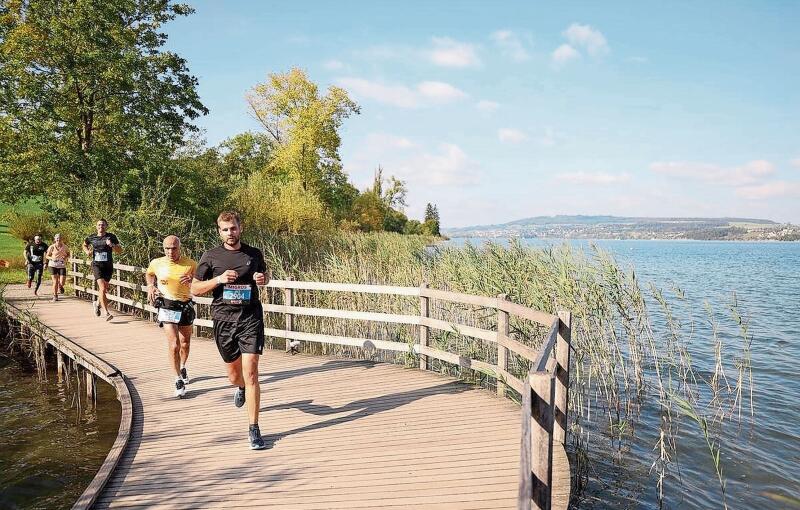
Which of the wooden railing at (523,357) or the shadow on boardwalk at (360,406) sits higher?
the wooden railing at (523,357)

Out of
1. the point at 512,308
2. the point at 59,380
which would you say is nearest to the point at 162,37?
the point at 59,380

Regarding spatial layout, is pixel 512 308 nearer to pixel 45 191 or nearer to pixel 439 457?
pixel 439 457

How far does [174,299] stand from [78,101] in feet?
52.9

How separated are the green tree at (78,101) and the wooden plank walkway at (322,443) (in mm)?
12648

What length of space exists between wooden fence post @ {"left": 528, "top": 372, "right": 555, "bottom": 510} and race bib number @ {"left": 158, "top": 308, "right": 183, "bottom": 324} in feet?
15.4

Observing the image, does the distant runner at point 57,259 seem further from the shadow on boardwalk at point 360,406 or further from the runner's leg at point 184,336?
the shadow on boardwalk at point 360,406

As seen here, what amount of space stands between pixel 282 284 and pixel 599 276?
5.22 m

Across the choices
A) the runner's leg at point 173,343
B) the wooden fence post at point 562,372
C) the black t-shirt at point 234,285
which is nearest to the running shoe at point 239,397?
the black t-shirt at point 234,285

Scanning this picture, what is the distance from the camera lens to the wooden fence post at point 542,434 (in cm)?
273

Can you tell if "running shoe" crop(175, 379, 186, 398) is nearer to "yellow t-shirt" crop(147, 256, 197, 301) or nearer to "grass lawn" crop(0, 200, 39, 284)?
"yellow t-shirt" crop(147, 256, 197, 301)

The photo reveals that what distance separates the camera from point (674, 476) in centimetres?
632

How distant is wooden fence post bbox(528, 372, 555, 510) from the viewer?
8.96ft

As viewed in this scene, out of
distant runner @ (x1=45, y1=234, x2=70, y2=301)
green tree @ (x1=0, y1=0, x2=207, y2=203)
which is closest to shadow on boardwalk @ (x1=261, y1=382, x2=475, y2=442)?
distant runner @ (x1=45, y1=234, x2=70, y2=301)

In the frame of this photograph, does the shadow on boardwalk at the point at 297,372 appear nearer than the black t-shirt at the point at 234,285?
No
